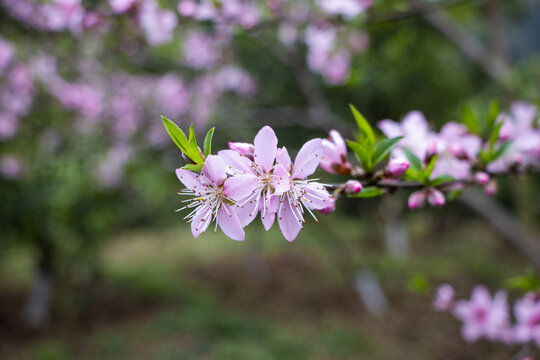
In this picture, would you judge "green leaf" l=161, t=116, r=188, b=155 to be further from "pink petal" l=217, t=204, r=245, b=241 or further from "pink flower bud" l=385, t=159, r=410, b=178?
"pink flower bud" l=385, t=159, r=410, b=178

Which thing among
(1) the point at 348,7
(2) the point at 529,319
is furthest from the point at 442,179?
(1) the point at 348,7

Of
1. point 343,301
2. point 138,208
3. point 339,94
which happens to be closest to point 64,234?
point 138,208

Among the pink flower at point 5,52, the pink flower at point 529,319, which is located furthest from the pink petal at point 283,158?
the pink flower at point 5,52

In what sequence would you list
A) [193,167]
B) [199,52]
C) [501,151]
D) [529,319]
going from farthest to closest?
[199,52], [529,319], [501,151], [193,167]

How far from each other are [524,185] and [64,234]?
473 cm

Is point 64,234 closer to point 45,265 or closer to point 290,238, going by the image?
point 45,265

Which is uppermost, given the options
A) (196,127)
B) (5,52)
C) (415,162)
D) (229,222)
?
(196,127)

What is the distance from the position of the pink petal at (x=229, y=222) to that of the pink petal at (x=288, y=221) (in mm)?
74

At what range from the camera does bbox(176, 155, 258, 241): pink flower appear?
65cm

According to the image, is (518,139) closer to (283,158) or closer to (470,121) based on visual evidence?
(470,121)

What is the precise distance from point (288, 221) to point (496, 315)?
1.69 meters

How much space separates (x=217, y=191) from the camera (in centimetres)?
70

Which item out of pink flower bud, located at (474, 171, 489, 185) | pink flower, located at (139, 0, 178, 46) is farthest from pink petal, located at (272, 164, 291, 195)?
pink flower, located at (139, 0, 178, 46)

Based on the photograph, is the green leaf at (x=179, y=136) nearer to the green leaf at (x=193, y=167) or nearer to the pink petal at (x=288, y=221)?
the green leaf at (x=193, y=167)
